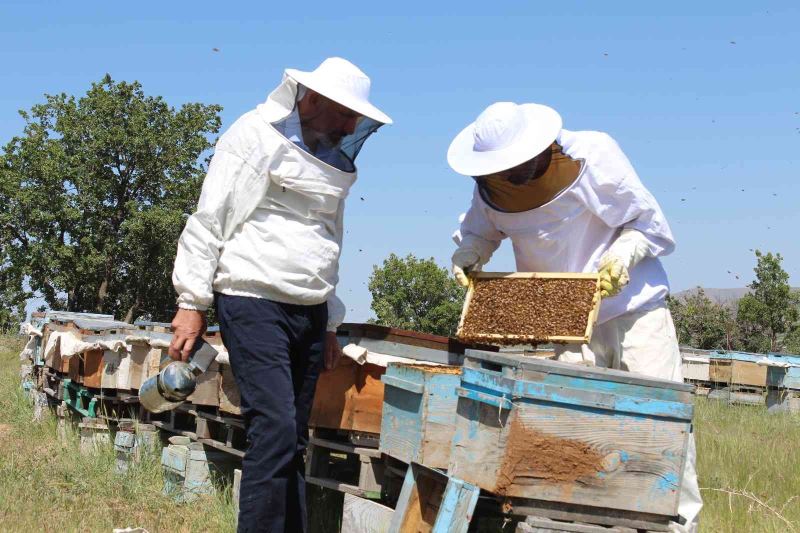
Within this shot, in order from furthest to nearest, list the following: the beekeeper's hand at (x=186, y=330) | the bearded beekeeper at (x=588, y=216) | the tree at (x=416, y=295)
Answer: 1. the tree at (x=416, y=295)
2. the bearded beekeeper at (x=588, y=216)
3. the beekeeper's hand at (x=186, y=330)

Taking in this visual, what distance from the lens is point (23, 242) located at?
112ft

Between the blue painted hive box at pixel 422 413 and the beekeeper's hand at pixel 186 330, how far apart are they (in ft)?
2.93

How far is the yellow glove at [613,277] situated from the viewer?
395cm

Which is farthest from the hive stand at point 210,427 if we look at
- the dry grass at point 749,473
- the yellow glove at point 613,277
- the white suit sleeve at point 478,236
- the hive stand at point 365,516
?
the dry grass at point 749,473

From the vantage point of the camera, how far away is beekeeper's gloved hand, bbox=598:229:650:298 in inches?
156

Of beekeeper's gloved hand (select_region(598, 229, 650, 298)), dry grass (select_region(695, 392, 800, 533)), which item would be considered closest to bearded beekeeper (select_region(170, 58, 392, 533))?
beekeeper's gloved hand (select_region(598, 229, 650, 298))

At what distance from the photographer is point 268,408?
368 centimetres

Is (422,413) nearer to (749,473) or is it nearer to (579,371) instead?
(579,371)

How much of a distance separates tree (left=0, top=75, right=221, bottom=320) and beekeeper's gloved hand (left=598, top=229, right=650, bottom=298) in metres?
31.0

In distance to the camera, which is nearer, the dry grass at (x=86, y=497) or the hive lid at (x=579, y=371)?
the hive lid at (x=579, y=371)

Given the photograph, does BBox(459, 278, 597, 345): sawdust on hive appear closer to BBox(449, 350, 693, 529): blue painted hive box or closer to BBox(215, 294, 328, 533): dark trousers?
BBox(449, 350, 693, 529): blue painted hive box

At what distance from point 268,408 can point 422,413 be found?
25.4 inches

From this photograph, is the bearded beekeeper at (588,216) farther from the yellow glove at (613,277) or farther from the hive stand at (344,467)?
the hive stand at (344,467)

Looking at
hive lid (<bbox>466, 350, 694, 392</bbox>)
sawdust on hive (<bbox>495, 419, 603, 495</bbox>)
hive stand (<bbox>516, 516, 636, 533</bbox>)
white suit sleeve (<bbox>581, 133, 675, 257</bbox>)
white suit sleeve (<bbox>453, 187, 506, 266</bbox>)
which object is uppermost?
white suit sleeve (<bbox>581, 133, 675, 257</bbox>)
